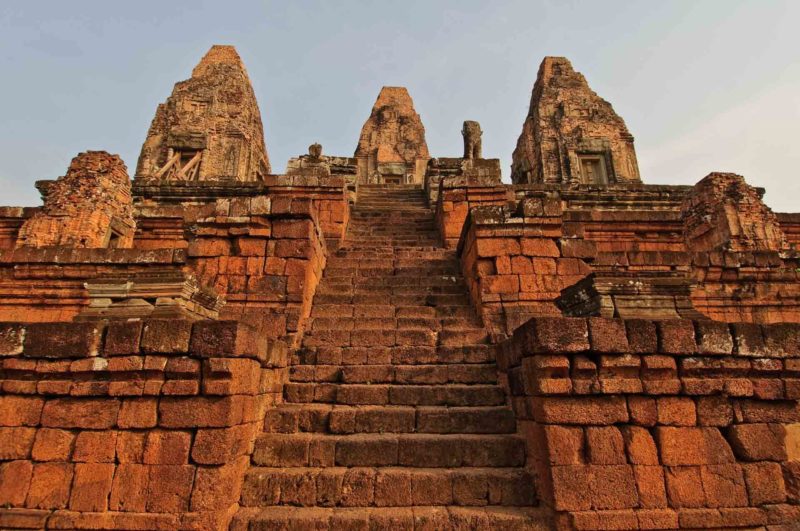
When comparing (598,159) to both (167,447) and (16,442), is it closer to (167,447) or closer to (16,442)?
(167,447)

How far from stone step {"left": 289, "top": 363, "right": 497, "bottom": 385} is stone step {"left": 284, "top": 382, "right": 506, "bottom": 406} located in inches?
4.5

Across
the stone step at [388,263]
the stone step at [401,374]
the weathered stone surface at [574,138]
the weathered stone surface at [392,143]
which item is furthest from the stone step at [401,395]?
the weathered stone surface at [392,143]

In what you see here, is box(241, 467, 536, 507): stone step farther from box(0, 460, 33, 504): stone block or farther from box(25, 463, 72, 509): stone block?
box(0, 460, 33, 504): stone block

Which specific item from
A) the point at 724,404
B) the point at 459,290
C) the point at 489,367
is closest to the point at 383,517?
the point at 489,367

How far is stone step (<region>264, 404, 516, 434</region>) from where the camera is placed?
359cm

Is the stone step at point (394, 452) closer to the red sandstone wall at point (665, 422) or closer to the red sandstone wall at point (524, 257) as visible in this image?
the red sandstone wall at point (665, 422)

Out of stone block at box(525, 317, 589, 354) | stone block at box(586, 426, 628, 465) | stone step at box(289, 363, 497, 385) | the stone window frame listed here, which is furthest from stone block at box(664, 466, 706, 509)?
the stone window frame

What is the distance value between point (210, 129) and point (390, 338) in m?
21.8

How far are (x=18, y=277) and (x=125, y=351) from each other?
5.54 meters

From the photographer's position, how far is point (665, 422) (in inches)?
113

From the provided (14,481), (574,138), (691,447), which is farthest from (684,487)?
Answer: (574,138)

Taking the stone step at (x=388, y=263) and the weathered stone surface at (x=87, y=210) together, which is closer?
the stone step at (x=388, y=263)

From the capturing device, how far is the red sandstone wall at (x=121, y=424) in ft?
8.89

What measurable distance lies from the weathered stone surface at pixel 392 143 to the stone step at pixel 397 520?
22.9 meters
